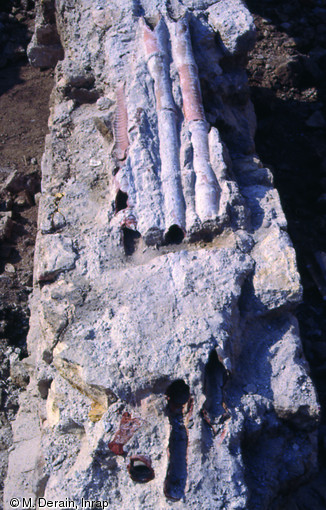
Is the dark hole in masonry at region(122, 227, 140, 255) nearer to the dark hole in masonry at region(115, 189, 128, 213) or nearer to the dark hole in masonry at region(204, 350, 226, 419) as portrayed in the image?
the dark hole in masonry at region(115, 189, 128, 213)

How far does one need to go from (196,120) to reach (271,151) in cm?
185

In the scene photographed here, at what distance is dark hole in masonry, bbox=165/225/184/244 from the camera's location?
3330 millimetres

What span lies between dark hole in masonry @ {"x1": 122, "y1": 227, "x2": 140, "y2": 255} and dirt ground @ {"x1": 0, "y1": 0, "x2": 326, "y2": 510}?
1139 millimetres

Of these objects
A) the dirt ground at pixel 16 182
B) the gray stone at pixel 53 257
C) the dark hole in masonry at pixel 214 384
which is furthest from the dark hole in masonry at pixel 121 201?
the dirt ground at pixel 16 182

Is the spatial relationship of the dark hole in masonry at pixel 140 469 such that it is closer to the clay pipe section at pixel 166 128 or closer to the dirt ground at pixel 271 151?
the dirt ground at pixel 271 151

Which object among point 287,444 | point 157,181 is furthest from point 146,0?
point 287,444

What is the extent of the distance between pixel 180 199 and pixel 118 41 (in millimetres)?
1423

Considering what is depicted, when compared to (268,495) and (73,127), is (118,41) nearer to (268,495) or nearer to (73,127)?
(73,127)

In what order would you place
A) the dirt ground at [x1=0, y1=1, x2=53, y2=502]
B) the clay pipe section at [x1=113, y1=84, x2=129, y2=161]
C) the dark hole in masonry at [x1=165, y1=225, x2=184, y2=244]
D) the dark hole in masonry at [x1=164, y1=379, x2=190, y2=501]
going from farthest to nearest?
the dirt ground at [x1=0, y1=1, x2=53, y2=502]
the clay pipe section at [x1=113, y1=84, x2=129, y2=161]
the dark hole in masonry at [x1=165, y1=225, x2=184, y2=244]
the dark hole in masonry at [x1=164, y1=379, x2=190, y2=501]

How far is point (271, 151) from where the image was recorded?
17.7 ft

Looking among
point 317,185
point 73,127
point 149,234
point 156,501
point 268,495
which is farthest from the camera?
point 317,185

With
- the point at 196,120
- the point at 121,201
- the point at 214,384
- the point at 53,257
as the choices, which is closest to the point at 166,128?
the point at 196,120

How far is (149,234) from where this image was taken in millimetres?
3305

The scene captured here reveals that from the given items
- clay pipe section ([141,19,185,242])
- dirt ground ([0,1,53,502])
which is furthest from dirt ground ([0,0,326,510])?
clay pipe section ([141,19,185,242])
